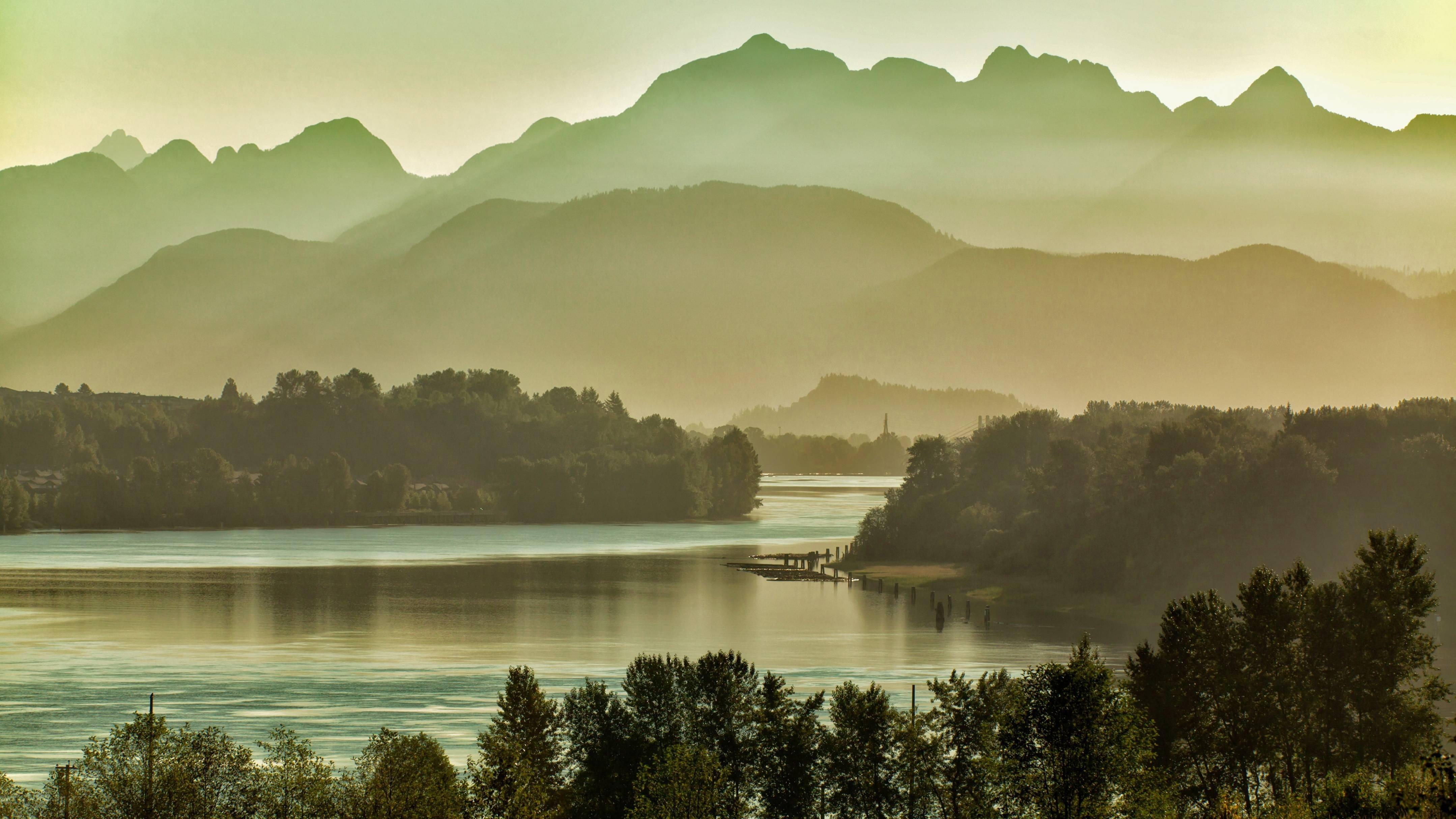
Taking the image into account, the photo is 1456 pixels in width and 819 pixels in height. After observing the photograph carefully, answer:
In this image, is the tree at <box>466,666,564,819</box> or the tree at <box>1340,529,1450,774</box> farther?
the tree at <box>1340,529,1450,774</box>

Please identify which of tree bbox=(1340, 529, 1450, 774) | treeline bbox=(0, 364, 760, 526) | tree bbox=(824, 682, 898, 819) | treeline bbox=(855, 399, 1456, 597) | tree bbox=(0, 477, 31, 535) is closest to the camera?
tree bbox=(824, 682, 898, 819)

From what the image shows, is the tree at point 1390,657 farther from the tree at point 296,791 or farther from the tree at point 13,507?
the tree at point 13,507

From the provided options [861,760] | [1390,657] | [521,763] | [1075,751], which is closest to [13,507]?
[521,763]

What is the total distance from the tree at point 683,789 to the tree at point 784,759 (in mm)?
998

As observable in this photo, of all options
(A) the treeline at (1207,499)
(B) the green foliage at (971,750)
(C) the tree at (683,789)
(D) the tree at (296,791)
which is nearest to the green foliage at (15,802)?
(D) the tree at (296,791)

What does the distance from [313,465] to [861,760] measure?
495 ft

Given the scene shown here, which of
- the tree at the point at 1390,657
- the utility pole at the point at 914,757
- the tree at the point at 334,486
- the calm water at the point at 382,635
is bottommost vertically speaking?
the calm water at the point at 382,635

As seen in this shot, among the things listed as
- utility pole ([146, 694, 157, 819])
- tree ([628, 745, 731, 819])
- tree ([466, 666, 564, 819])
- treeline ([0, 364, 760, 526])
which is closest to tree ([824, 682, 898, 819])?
tree ([628, 745, 731, 819])

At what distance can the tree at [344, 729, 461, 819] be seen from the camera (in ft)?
93.4

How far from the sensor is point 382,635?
68.6m

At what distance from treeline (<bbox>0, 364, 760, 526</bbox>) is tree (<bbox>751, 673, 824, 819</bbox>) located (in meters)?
137

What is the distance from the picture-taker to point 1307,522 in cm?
7312

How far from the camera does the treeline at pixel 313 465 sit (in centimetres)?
16038

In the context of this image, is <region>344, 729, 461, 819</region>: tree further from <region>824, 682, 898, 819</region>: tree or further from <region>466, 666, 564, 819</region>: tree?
<region>824, 682, 898, 819</region>: tree
